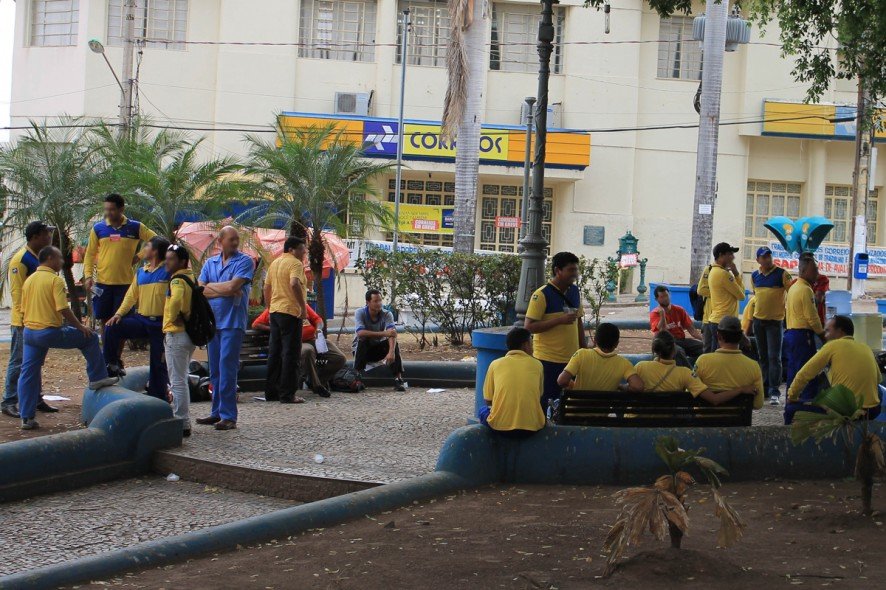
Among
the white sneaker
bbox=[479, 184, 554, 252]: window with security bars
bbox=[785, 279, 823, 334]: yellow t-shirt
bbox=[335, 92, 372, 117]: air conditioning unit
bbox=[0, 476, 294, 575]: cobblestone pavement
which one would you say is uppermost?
bbox=[335, 92, 372, 117]: air conditioning unit

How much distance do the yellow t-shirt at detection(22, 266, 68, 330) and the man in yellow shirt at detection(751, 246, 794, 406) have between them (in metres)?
6.92

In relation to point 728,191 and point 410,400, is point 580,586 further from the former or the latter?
point 728,191

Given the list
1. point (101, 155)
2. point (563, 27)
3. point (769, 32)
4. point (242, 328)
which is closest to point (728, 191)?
point (769, 32)

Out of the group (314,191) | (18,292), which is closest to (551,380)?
(18,292)

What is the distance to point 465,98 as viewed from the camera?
878 inches

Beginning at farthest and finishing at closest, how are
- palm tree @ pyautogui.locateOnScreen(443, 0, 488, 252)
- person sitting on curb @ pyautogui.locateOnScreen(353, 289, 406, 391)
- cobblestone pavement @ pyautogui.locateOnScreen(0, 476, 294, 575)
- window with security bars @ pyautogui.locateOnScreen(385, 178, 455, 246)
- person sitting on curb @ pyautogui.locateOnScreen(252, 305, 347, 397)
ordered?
window with security bars @ pyautogui.locateOnScreen(385, 178, 455, 246), palm tree @ pyautogui.locateOnScreen(443, 0, 488, 252), person sitting on curb @ pyautogui.locateOnScreen(353, 289, 406, 391), person sitting on curb @ pyautogui.locateOnScreen(252, 305, 347, 397), cobblestone pavement @ pyautogui.locateOnScreen(0, 476, 294, 575)

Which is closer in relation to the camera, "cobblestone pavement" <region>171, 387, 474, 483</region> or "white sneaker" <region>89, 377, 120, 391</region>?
"cobblestone pavement" <region>171, 387, 474, 483</region>

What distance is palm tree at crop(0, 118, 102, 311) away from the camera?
17.4 meters

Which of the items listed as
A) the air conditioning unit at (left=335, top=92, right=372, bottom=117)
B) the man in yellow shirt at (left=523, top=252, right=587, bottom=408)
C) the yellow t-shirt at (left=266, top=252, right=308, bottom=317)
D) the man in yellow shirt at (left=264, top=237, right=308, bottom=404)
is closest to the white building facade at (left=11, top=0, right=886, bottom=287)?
the air conditioning unit at (left=335, top=92, right=372, bottom=117)

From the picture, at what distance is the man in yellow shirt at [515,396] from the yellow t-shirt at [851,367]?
2.18 m

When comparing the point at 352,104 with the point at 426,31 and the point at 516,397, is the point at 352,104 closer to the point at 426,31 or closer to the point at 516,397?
the point at 426,31

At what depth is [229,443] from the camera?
926 cm

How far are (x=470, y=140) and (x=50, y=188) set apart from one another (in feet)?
29.6

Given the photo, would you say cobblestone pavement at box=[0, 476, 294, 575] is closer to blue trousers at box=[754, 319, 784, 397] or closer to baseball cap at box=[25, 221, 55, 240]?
baseball cap at box=[25, 221, 55, 240]
